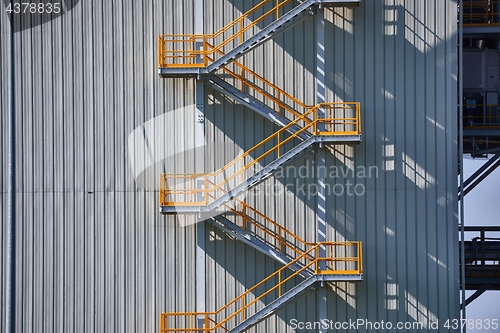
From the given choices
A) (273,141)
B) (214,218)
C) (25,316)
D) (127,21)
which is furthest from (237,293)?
(127,21)

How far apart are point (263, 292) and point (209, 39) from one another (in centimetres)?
854

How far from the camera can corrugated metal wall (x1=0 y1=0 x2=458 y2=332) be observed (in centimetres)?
2872

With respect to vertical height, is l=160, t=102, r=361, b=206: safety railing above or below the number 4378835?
below

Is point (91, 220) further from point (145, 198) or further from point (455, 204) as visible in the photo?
point (455, 204)

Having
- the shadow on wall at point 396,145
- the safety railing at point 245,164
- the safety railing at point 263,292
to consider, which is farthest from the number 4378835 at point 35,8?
the safety railing at point 263,292

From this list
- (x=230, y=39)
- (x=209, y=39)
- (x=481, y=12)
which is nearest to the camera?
(x=230, y=39)

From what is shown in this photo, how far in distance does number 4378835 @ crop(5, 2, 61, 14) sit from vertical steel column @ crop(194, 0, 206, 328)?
15.6 feet

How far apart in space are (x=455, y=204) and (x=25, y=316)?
14647 mm

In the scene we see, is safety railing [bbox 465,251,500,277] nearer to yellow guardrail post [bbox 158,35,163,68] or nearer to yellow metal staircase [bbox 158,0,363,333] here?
yellow metal staircase [bbox 158,0,363,333]

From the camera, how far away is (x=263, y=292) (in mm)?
28734

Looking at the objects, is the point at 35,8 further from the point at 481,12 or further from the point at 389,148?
the point at 481,12

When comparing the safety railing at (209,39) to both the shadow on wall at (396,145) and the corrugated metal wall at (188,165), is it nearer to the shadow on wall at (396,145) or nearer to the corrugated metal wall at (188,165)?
the corrugated metal wall at (188,165)

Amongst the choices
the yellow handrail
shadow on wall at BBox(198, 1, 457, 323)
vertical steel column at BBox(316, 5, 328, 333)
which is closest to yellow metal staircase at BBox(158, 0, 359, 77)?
vertical steel column at BBox(316, 5, 328, 333)

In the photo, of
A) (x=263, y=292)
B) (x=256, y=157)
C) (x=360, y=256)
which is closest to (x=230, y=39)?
(x=256, y=157)
